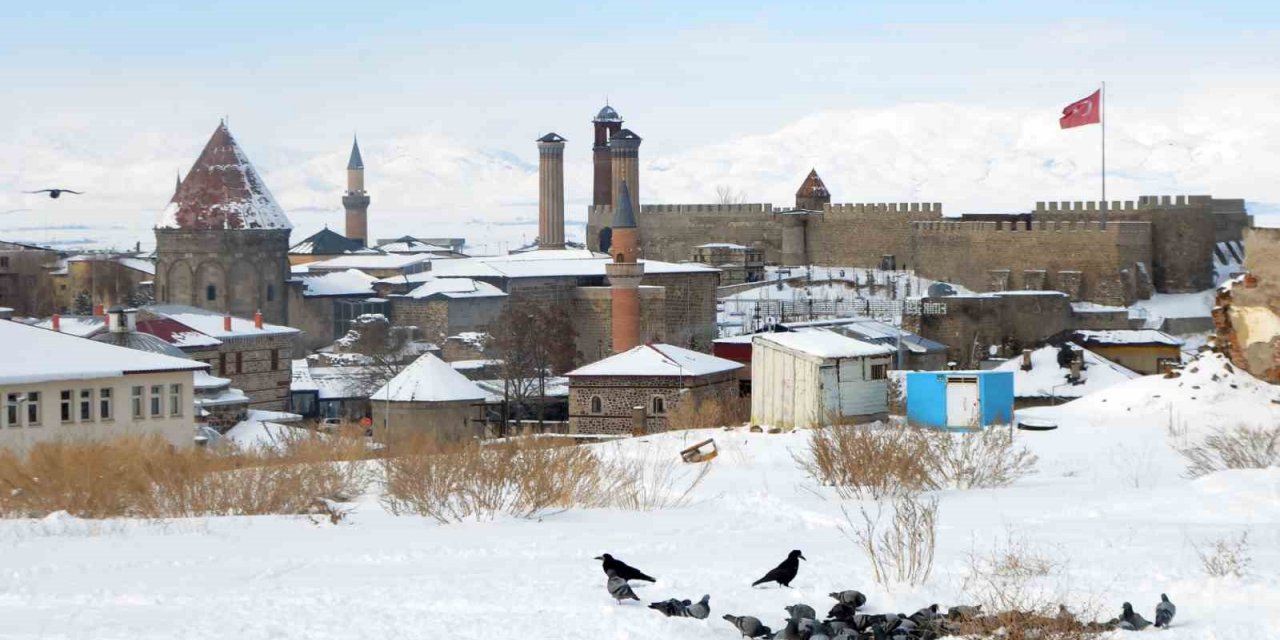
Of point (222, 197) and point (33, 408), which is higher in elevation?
point (222, 197)

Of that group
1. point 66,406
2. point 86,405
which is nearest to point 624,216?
point 86,405

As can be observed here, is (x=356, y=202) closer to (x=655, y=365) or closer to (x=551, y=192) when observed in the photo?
(x=551, y=192)

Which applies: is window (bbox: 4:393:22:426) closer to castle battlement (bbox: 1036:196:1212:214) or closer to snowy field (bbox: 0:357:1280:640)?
snowy field (bbox: 0:357:1280:640)


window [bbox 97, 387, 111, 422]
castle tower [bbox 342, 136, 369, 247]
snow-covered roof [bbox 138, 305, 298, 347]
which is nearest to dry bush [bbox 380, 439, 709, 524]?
window [bbox 97, 387, 111, 422]

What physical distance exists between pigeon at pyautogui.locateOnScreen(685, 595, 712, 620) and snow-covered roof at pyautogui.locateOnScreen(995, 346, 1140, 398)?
26.6m

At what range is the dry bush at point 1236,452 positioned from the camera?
668 inches

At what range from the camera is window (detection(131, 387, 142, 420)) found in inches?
1091

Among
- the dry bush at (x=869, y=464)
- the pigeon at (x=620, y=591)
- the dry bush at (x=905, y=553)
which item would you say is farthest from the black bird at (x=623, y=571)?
the dry bush at (x=869, y=464)

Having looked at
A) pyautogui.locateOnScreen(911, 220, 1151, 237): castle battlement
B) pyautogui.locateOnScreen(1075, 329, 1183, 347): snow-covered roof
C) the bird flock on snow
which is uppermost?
pyautogui.locateOnScreen(911, 220, 1151, 237): castle battlement

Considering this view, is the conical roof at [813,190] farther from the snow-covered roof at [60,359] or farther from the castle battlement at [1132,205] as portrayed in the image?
the snow-covered roof at [60,359]

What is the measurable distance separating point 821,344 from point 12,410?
1040cm

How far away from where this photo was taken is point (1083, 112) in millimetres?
47156

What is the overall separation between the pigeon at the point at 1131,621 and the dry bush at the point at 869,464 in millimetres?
6075

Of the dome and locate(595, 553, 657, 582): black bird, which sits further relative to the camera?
the dome
